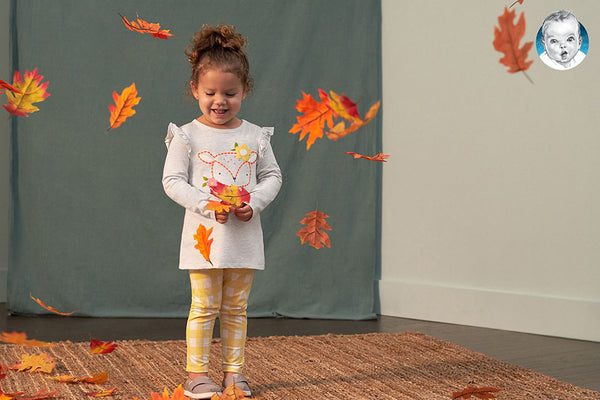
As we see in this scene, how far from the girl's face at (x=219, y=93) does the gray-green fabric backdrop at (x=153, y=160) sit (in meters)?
1.26

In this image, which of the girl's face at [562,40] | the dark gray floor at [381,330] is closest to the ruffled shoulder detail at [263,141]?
the dark gray floor at [381,330]

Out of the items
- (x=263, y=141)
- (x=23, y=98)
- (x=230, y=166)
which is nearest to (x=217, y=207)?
(x=230, y=166)

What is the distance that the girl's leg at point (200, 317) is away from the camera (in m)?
1.71

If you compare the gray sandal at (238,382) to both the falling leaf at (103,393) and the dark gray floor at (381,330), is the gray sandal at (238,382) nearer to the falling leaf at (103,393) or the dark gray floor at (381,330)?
the falling leaf at (103,393)

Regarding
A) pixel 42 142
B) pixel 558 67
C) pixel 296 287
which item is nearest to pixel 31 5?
pixel 42 142

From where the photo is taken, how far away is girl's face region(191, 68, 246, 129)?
168cm

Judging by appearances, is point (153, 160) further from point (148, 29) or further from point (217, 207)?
point (217, 207)

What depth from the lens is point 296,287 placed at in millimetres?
3018

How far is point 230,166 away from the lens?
174cm

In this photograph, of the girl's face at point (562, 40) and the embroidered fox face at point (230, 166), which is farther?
the girl's face at point (562, 40)

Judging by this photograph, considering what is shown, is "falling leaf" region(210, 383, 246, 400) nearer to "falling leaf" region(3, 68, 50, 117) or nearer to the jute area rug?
the jute area rug

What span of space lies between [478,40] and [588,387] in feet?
4.95

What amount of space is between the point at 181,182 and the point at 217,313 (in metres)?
0.34

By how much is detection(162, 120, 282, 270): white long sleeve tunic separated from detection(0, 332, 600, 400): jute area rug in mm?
366
